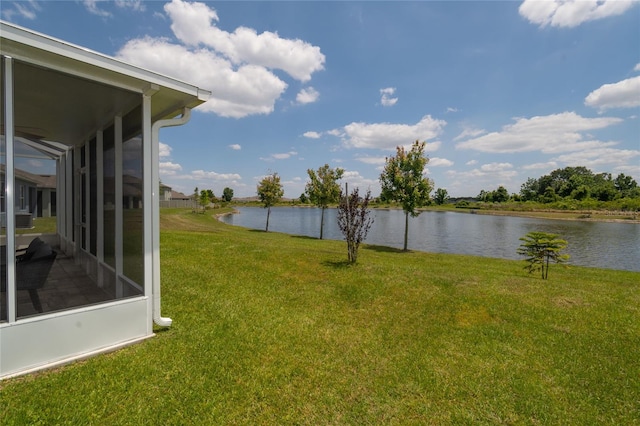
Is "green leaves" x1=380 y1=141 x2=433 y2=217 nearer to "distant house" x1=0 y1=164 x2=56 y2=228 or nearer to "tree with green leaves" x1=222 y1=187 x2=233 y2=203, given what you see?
"distant house" x1=0 y1=164 x2=56 y2=228

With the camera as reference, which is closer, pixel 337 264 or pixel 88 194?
pixel 88 194

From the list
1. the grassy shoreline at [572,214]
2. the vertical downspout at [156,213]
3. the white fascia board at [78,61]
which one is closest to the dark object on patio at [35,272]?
the vertical downspout at [156,213]

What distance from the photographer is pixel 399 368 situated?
3.74 metres

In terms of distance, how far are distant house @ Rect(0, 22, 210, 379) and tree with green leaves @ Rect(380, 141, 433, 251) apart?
13026 mm

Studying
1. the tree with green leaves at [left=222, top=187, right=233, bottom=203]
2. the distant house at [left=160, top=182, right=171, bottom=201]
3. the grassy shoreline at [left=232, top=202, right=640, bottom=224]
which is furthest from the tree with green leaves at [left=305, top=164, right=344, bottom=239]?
the tree with green leaves at [left=222, top=187, right=233, bottom=203]

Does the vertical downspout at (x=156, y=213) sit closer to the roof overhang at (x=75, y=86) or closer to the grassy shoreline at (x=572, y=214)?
the roof overhang at (x=75, y=86)

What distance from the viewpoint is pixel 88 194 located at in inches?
234

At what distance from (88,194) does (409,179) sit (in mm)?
13740

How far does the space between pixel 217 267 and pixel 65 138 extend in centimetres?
446

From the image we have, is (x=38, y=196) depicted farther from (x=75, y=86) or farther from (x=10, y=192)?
(x=10, y=192)

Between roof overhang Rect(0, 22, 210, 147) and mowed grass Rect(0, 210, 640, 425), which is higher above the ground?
roof overhang Rect(0, 22, 210, 147)

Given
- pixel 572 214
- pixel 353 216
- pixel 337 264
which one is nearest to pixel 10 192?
pixel 353 216

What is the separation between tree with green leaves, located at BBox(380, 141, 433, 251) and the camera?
51.0ft

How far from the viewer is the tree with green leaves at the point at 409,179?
15553mm
